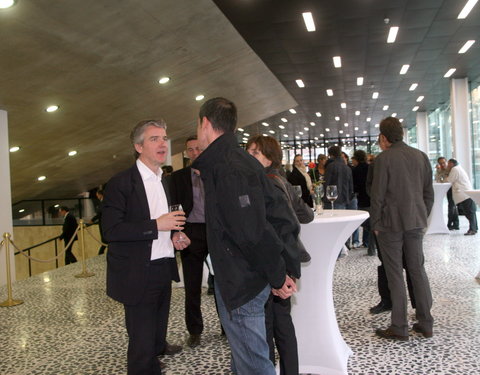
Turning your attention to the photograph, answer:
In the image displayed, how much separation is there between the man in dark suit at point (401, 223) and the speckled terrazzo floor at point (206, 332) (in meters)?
0.22

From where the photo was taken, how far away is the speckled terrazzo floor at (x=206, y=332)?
10.1ft

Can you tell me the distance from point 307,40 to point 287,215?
25.2 feet

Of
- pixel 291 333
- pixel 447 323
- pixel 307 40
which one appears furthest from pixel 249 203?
pixel 307 40

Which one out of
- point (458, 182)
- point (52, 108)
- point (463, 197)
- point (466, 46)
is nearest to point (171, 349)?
point (52, 108)

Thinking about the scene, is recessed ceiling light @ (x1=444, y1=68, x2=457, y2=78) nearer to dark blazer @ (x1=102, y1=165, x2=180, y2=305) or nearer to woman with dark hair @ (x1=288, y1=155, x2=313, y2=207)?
woman with dark hair @ (x1=288, y1=155, x2=313, y2=207)

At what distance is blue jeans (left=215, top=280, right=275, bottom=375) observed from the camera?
1.80 meters

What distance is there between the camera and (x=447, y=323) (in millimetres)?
3717

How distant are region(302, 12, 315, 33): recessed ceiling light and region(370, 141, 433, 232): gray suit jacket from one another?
4.63 metres

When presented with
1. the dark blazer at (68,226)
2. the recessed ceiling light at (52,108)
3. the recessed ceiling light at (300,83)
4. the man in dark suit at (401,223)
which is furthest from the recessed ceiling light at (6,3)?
the recessed ceiling light at (300,83)

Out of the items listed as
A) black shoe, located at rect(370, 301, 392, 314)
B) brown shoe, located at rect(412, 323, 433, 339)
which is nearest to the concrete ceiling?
black shoe, located at rect(370, 301, 392, 314)

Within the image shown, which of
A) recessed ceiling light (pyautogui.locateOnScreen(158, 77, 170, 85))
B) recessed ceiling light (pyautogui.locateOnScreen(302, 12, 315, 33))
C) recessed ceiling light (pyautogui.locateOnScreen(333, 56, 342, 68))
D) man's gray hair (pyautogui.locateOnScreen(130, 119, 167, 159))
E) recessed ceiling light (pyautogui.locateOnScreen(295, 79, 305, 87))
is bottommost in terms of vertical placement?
man's gray hair (pyautogui.locateOnScreen(130, 119, 167, 159))

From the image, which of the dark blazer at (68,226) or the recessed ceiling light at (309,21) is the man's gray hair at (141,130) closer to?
the recessed ceiling light at (309,21)

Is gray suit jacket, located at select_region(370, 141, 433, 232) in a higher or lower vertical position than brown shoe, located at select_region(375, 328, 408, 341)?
higher

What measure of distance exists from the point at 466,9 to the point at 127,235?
7.42 metres
